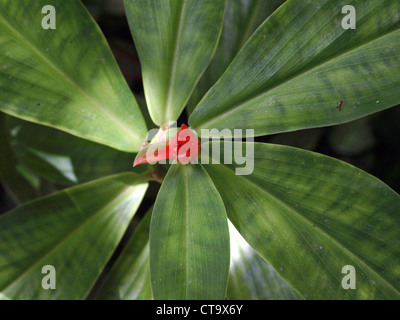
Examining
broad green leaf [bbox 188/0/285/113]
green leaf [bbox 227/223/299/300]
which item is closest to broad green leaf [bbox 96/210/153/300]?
green leaf [bbox 227/223/299/300]

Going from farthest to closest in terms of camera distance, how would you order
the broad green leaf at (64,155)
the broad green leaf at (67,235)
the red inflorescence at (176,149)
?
the broad green leaf at (64,155), the broad green leaf at (67,235), the red inflorescence at (176,149)

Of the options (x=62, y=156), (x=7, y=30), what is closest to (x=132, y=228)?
(x=62, y=156)

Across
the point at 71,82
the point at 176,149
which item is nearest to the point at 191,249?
the point at 176,149

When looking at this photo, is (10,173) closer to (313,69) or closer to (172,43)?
(172,43)

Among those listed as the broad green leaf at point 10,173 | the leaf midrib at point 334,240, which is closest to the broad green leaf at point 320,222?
the leaf midrib at point 334,240

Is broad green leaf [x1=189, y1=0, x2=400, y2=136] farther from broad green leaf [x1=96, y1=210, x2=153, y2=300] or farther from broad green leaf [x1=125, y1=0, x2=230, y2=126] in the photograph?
broad green leaf [x1=96, y1=210, x2=153, y2=300]

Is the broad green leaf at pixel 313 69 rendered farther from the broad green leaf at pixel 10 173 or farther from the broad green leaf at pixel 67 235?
the broad green leaf at pixel 10 173
